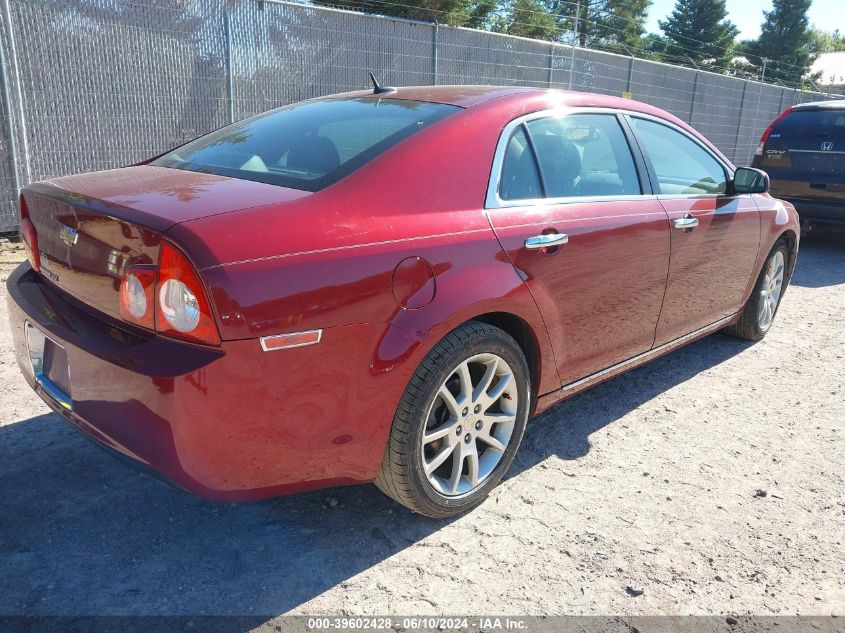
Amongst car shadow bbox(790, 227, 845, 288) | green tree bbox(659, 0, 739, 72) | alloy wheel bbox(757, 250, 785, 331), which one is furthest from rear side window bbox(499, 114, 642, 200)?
green tree bbox(659, 0, 739, 72)

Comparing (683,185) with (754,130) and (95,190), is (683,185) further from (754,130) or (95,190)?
(754,130)

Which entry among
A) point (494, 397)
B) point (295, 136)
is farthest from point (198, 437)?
point (295, 136)

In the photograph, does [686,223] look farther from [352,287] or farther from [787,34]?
[787,34]

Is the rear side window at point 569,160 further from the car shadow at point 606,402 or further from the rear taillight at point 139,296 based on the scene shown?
the rear taillight at point 139,296

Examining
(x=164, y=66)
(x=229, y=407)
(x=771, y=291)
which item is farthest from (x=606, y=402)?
(x=164, y=66)

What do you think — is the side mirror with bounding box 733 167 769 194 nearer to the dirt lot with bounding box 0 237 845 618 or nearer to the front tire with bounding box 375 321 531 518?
the dirt lot with bounding box 0 237 845 618

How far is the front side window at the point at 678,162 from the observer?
3.68 meters

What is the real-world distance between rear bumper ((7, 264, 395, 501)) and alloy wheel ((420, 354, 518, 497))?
0.99 ft

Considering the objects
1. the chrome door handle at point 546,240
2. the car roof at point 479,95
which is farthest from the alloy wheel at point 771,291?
the chrome door handle at point 546,240

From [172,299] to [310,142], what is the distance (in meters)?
1.07

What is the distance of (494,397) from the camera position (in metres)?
2.76

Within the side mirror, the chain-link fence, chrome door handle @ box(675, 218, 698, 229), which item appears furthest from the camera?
the chain-link fence

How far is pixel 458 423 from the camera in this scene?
2.64 m

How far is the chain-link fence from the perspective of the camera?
6.62 m
